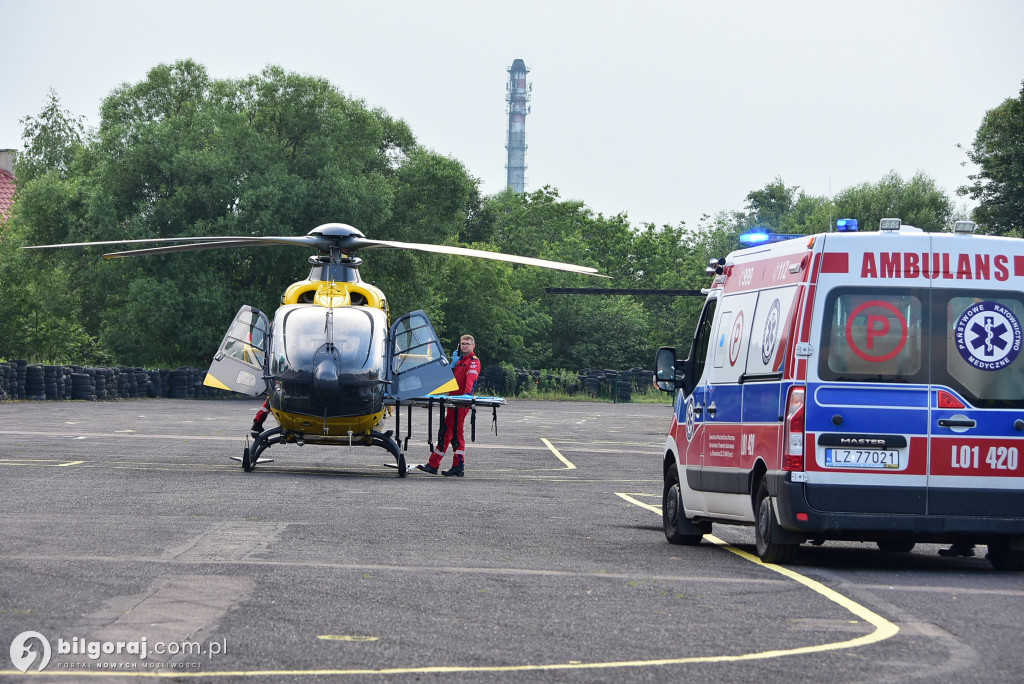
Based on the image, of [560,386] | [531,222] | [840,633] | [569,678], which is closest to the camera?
[569,678]

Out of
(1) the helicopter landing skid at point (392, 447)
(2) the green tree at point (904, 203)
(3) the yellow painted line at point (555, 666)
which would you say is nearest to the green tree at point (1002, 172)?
(2) the green tree at point (904, 203)

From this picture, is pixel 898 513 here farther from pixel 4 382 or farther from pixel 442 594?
pixel 4 382

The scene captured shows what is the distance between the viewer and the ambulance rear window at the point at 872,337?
1060cm

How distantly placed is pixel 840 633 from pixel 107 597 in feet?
13.5

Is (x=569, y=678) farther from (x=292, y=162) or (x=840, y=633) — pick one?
(x=292, y=162)

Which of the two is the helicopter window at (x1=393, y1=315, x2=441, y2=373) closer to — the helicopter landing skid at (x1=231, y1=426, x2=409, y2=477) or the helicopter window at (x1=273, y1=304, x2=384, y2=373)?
the helicopter window at (x1=273, y1=304, x2=384, y2=373)

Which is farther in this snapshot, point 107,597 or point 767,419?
point 767,419

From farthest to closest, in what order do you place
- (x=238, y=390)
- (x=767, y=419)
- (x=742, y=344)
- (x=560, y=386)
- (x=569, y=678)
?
(x=560, y=386) < (x=238, y=390) < (x=742, y=344) < (x=767, y=419) < (x=569, y=678)

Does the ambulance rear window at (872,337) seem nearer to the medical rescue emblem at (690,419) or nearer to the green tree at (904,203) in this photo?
the medical rescue emblem at (690,419)

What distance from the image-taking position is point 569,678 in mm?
6340

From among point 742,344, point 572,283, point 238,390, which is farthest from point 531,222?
point 742,344

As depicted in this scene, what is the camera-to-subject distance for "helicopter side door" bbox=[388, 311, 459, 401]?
2122cm

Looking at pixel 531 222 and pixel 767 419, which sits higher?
pixel 531 222

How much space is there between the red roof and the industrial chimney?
59.6m
